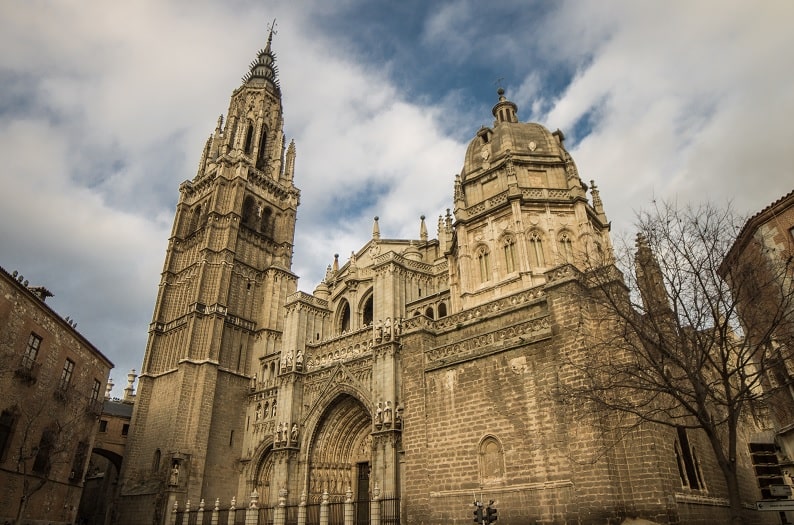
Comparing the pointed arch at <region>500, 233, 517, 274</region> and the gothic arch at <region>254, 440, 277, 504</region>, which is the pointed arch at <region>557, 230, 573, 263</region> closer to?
the pointed arch at <region>500, 233, 517, 274</region>

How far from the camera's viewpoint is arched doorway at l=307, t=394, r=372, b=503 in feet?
84.2

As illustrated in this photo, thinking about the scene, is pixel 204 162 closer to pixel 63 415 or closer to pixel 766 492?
pixel 63 415

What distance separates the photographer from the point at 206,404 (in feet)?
99.4

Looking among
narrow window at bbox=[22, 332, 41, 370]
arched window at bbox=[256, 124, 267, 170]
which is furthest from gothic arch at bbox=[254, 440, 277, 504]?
arched window at bbox=[256, 124, 267, 170]

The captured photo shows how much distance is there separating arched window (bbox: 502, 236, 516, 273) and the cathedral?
0.08 meters

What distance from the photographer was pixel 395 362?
23.7 metres

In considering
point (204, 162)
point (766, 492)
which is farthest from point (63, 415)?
point (766, 492)

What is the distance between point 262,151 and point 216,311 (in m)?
18.0

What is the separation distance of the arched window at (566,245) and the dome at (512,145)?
14.2ft

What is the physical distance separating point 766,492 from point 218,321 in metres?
29.1

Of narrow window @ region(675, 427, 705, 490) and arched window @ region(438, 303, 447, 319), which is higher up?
arched window @ region(438, 303, 447, 319)

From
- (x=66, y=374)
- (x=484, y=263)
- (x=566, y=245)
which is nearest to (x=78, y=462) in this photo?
(x=66, y=374)

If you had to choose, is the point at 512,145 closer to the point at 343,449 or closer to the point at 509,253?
the point at 509,253

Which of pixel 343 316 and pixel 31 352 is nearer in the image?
pixel 31 352
